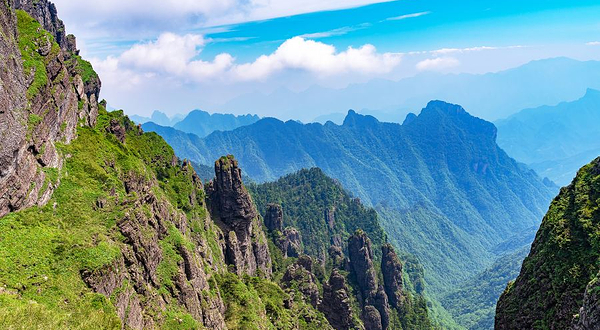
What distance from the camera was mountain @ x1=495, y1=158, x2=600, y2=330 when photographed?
92.3ft

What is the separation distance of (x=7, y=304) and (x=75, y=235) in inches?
407

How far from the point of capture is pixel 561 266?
99.1 ft

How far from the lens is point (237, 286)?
60125 millimetres

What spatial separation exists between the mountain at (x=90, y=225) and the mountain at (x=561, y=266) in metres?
29.6

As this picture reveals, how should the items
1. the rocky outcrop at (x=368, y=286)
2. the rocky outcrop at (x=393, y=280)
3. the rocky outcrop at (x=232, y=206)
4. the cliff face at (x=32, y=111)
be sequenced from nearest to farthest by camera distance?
1. the cliff face at (x=32, y=111)
2. the rocky outcrop at (x=232, y=206)
3. the rocky outcrop at (x=368, y=286)
4. the rocky outcrop at (x=393, y=280)

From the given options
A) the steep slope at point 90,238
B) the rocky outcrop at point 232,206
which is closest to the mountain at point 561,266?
the steep slope at point 90,238

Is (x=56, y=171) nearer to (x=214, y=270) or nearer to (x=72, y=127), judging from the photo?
(x=72, y=127)

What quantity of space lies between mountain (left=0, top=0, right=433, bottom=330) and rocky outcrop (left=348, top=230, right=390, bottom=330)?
17186 millimetres

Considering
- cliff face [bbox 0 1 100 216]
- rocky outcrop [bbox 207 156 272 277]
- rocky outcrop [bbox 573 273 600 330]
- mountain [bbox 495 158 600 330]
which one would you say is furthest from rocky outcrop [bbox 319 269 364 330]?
rocky outcrop [bbox 573 273 600 330]

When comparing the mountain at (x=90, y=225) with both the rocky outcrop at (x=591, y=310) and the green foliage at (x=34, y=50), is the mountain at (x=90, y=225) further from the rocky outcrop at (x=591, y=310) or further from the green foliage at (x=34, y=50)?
the rocky outcrop at (x=591, y=310)

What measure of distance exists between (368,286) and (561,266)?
3040 inches

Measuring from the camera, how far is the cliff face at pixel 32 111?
101 feet

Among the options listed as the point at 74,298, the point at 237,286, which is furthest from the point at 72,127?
the point at 237,286

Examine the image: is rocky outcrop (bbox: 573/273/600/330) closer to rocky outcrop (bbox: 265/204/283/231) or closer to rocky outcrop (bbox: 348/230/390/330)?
rocky outcrop (bbox: 348/230/390/330)
